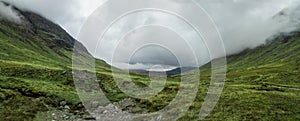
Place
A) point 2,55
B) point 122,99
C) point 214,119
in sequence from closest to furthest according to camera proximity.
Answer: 1. point 214,119
2. point 122,99
3. point 2,55

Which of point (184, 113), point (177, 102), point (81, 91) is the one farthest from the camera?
point (81, 91)

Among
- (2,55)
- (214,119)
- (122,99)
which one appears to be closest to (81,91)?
(122,99)

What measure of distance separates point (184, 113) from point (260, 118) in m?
10.2

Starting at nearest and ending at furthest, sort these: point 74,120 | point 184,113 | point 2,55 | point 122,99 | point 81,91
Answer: point 184,113 → point 74,120 → point 122,99 → point 81,91 → point 2,55

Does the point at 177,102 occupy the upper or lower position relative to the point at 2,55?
lower

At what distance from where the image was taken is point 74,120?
43.6 metres

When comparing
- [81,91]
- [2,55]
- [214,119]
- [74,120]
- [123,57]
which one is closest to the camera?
[123,57]

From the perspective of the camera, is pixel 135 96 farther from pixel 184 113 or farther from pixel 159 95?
pixel 184 113

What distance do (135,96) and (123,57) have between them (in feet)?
86.9

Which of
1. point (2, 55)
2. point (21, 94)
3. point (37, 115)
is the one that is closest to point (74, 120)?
point (37, 115)

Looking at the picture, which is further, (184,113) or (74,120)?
(74,120)

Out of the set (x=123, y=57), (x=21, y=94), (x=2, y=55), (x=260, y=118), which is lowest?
(x=260, y=118)

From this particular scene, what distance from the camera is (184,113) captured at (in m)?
40.9

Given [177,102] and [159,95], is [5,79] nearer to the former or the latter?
[159,95]
